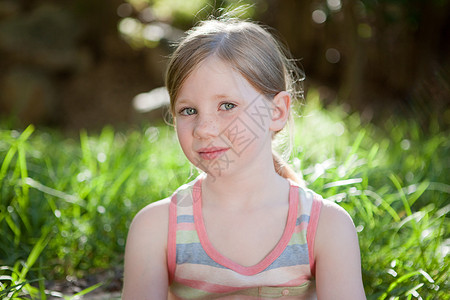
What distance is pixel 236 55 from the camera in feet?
5.10

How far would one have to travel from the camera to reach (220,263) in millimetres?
1575

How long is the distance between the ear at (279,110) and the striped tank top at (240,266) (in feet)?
0.71

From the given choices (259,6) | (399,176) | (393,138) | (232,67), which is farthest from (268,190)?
(259,6)

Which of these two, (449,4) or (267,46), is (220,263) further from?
(449,4)

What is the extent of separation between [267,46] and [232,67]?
177mm

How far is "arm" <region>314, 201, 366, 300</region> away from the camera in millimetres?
1517

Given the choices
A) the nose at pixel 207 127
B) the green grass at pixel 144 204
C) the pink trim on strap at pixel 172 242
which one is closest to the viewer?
the nose at pixel 207 127

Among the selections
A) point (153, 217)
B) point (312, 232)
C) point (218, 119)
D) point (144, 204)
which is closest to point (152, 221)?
point (153, 217)

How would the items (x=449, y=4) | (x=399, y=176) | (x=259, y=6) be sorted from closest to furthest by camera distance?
(x=399, y=176)
(x=449, y=4)
(x=259, y=6)

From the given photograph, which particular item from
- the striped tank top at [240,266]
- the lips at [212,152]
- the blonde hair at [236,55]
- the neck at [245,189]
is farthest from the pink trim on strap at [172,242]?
the blonde hair at [236,55]

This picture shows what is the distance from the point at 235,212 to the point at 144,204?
1.15 m

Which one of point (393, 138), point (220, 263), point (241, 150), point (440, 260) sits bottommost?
point (393, 138)

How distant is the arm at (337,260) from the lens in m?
1.52

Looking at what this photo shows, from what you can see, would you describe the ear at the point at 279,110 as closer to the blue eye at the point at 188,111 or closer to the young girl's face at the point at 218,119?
the young girl's face at the point at 218,119
